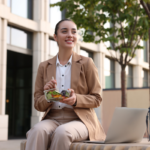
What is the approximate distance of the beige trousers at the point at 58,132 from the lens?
2820 mm

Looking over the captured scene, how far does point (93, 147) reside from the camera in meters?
2.82

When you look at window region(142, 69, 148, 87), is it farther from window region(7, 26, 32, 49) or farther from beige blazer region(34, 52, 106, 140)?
beige blazer region(34, 52, 106, 140)

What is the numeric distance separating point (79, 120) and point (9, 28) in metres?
12.9

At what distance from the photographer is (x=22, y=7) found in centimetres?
1620

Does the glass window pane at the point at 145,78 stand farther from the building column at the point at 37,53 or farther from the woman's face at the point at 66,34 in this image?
the woman's face at the point at 66,34

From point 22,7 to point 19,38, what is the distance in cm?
173

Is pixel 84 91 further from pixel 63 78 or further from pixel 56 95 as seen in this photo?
pixel 56 95

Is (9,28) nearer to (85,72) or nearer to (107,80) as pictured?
(107,80)

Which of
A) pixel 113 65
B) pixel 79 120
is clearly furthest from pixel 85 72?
pixel 113 65

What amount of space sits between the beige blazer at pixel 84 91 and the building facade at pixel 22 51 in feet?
32.1

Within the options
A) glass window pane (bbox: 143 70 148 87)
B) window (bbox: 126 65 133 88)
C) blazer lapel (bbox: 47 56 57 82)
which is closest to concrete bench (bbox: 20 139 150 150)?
blazer lapel (bbox: 47 56 57 82)

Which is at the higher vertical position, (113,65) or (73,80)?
(113,65)

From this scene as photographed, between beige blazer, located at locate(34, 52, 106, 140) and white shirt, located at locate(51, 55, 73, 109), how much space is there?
0.16 ft

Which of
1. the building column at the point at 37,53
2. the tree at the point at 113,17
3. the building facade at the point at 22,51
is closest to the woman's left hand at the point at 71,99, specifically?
the tree at the point at 113,17
